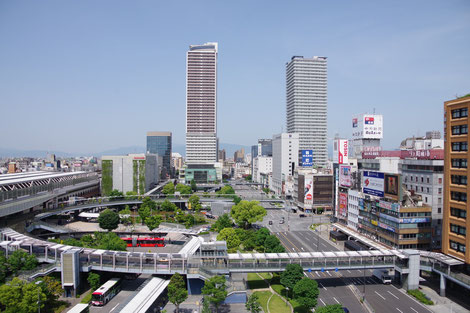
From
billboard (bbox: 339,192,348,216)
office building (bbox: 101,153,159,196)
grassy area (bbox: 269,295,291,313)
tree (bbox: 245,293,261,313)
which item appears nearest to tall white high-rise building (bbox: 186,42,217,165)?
office building (bbox: 101,153,159,196)

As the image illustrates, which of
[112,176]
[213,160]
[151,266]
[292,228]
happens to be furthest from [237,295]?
[213,160]

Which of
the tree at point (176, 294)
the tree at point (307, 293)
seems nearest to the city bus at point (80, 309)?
the tree at point (176, 294)

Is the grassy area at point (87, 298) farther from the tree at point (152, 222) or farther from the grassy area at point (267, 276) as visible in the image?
the tree at point (152, 222)

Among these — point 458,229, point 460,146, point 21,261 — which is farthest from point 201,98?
point 458,229

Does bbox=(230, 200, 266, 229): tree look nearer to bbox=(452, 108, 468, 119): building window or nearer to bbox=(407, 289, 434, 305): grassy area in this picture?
bbox=(407, 289, 434, 305): grassy area

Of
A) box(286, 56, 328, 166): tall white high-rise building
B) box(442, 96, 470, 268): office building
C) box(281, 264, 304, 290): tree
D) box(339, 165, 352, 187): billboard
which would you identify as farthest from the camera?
box(286, 56, 328, 166): tall white high-rise building
